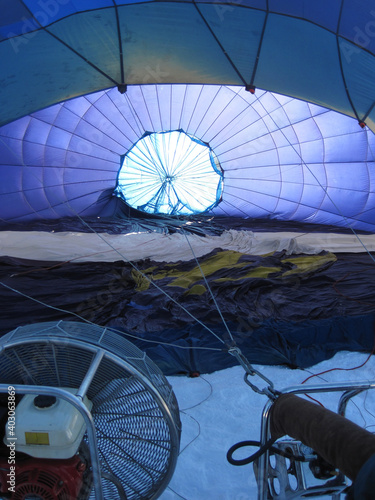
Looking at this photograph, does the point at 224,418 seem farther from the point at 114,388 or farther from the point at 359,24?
the point at 359,24

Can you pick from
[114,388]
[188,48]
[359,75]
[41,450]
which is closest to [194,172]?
[188,48]

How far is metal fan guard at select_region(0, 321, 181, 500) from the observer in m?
0.96

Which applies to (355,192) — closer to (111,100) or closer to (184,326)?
(111,100)

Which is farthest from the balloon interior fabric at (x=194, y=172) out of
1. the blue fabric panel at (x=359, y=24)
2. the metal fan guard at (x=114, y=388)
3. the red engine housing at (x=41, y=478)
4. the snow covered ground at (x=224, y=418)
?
the red engine housing at (x=41, y=478)

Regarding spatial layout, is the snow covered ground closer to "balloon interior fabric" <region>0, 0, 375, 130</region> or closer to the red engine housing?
the red engine housing

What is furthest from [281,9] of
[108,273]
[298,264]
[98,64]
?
[108,273]

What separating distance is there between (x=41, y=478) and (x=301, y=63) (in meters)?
3.14

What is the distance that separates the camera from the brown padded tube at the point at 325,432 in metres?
0.70

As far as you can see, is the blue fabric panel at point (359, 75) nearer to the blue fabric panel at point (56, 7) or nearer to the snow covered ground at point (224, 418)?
the blue fabric panel at point (56, 7)

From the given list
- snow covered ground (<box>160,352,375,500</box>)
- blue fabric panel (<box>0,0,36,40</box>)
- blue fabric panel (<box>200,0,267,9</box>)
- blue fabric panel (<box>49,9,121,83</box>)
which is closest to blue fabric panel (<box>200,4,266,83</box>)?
blue fabric panel (<box>200,0,267,9</box>)

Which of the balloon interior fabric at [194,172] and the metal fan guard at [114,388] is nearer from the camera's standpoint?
the metal fan guard at [114,388]

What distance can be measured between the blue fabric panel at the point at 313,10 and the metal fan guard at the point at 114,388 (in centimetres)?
258

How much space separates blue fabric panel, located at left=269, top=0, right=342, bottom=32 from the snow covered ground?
210 cm

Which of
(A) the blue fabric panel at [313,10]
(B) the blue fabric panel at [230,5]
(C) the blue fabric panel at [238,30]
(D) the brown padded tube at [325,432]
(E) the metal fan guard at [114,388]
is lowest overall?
(D) the brown padded tube at [325,432]
